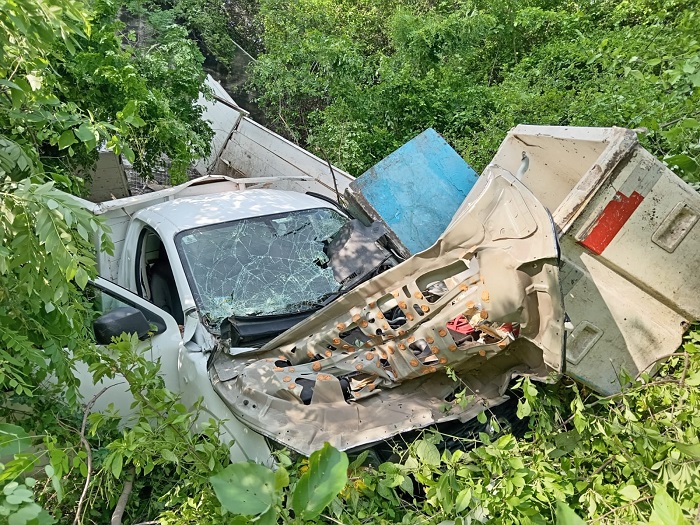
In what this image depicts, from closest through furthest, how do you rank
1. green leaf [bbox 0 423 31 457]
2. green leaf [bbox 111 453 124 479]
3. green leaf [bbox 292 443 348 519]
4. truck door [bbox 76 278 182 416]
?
green leaf [bbox 292 443 348 519]
green leaf [bbox 0 423 31 457]
green leaf [bbox 111 453 124 479]
truck door [bbox 76 278 182 416]

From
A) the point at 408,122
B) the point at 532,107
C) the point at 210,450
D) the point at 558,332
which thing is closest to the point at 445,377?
the point at 558,332

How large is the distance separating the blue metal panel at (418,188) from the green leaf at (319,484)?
296 centimetres

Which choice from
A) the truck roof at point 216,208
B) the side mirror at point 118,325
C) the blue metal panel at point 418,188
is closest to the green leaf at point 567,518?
the side mirror at point 118,325

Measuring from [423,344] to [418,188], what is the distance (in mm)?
2044

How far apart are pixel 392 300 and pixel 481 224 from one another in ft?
1.85

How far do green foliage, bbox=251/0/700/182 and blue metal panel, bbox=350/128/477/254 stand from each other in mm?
1097

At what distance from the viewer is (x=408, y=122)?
22.1ft

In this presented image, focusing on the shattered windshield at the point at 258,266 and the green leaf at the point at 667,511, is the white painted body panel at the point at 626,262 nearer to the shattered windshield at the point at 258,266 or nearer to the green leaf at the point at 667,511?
the green leaf at the point at 667,511

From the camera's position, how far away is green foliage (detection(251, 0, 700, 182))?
525cm

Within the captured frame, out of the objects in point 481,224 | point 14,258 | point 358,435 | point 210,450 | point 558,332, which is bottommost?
point 210,450

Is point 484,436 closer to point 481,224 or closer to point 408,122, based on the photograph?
point 481,224

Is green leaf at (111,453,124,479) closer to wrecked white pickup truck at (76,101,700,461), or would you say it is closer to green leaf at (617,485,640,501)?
wrecked white pickup truck at (76,101,700,461)

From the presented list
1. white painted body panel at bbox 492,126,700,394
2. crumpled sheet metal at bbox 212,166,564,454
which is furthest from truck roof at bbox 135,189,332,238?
white painted body panel at bbox 492,126,700,394

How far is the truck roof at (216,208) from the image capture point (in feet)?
12.5
